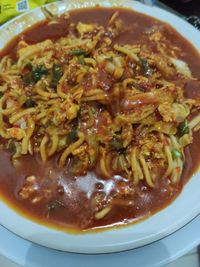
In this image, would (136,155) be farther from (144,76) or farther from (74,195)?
(144,76)

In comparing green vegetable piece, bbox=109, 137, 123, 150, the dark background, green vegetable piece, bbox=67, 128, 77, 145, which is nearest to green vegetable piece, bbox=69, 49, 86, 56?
green vegetable piece, bbox=67, 128, 77, 145

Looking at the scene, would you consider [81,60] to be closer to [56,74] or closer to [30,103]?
[56,74]

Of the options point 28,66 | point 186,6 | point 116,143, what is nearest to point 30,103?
point 28,66

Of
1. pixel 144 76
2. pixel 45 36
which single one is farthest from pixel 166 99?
pixel 45 36

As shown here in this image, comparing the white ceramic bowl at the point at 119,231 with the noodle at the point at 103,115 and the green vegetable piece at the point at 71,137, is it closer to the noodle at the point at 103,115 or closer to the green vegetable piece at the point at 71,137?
the noodle at the point at 103,115

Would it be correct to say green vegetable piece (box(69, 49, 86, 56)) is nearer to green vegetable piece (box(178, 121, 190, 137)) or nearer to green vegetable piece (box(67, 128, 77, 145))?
green vegetable piece (box(67, 128, 77, 145))
